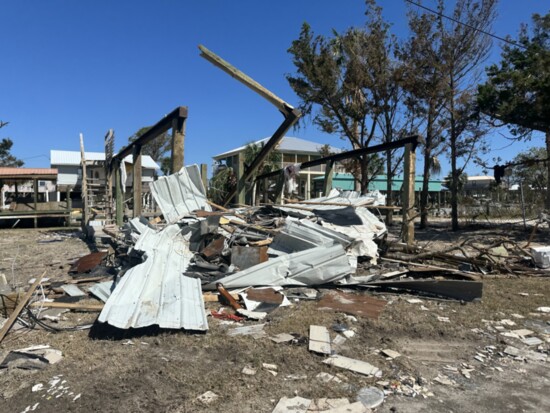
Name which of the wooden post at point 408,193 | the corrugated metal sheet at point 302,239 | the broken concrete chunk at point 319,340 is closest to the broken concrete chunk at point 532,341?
the broken concrete chunk at point 319,340

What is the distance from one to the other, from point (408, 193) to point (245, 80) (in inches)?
178

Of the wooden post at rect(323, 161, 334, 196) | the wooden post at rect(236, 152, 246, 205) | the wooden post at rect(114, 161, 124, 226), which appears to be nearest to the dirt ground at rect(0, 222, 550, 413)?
the wooden post at rect(236, 152, 246, 205)

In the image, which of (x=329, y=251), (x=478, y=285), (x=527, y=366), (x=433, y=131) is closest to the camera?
(x=527, y=366)

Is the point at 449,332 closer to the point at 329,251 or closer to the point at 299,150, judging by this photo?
the point at 329,251

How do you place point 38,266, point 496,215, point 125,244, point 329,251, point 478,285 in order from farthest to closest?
1. point 496,215
2. point 38,266
3. point 125,244
4. point 329,251
5. point 478,285

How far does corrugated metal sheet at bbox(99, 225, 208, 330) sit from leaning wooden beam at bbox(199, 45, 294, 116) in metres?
4.62

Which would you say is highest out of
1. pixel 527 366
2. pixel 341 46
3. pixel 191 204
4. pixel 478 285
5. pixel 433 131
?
pixel 341 46

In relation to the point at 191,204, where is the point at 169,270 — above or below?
below

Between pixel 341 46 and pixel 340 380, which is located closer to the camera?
pixel 340 380

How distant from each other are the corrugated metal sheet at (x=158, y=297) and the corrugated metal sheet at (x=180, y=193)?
2242 mm

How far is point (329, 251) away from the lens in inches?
236

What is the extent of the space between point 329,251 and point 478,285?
2007 mm

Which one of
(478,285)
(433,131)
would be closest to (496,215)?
(433,131)

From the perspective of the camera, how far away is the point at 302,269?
586cm
